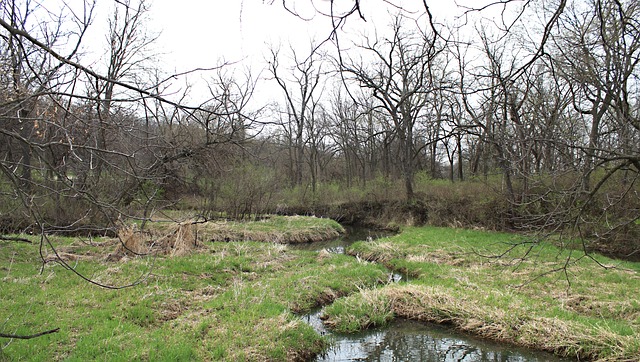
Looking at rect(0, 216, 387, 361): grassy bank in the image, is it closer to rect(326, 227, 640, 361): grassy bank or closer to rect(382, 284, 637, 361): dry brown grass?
rect(326, 227, 640, 361): grassy bank

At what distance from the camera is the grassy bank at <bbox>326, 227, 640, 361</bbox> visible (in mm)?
6039

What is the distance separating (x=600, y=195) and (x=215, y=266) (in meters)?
11.9

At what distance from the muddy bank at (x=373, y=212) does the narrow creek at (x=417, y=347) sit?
45.9 feet

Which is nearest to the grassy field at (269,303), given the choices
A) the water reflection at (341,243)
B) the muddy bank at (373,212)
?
the water reflection at (341,243)

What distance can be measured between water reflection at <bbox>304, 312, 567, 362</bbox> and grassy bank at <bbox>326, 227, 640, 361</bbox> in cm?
23

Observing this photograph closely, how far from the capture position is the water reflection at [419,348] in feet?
19.8

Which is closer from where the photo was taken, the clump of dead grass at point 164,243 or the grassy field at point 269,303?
the grassy field at point 269,303

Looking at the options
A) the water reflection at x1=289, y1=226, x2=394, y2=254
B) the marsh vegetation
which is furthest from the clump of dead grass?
the water reflection at x1=289, y1=226, x2=394, y2=254

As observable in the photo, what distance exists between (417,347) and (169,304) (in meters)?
4.36

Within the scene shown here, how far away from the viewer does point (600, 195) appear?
12984 mm

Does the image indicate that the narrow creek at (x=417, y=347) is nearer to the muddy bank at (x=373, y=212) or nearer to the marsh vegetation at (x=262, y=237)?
the marsh vegetation at (x=262, y=237)

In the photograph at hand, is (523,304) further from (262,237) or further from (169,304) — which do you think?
(262,237)

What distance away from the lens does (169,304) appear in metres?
7.37

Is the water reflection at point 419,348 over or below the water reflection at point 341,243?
below
